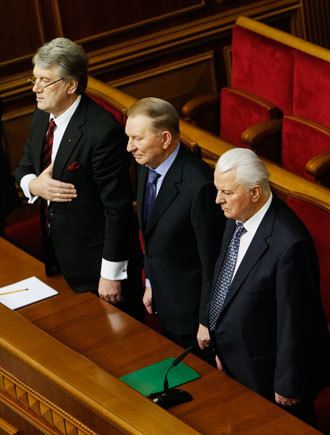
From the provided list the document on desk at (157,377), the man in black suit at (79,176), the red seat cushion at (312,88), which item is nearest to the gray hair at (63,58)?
the man in black suit at (79,176)

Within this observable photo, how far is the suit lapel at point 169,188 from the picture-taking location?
2.46 meters

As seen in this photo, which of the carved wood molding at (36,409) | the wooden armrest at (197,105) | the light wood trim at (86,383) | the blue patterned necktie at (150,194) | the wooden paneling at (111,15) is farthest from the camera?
the wooden paneling at (111,15)

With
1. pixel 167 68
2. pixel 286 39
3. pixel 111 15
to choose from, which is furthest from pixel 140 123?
pixel 167 68

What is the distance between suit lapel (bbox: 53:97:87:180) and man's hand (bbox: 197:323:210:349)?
21.0 inches

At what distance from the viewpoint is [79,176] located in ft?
8.70

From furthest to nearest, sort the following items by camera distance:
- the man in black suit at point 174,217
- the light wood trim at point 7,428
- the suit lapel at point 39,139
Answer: the suit lapel at point 39,139, the man in black suit at point 174,217, the light wood trim at point 7,428

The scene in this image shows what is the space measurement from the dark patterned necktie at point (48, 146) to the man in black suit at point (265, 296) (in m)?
0.60

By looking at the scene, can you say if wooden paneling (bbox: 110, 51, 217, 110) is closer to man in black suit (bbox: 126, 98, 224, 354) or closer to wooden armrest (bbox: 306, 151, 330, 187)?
wooden armrest (bbox: 306, 151, 330, 187)

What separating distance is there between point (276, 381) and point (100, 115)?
793 millimetres

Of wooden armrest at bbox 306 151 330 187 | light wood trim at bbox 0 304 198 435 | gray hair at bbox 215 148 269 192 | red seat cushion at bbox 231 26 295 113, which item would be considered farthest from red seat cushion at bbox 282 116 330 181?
light wood trim at bbox 0 304 198 435

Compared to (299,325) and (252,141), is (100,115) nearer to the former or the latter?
(299,325)

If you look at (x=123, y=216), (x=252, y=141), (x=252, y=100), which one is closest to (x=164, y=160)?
(x=123, y=216)

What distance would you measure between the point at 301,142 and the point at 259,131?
146mm

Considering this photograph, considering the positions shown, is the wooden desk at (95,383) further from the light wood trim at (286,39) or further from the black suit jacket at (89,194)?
the light wood trim at (286,39)
